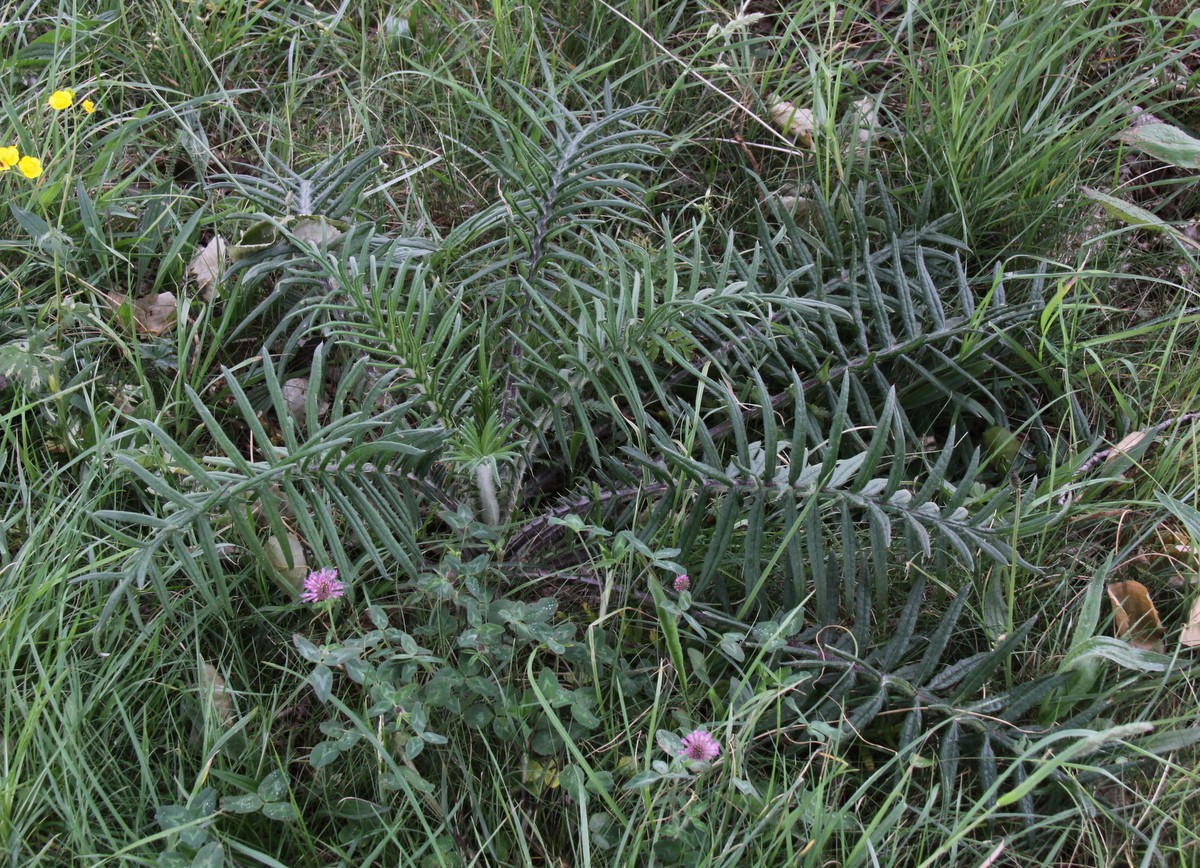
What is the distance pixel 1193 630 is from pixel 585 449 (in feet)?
3.50

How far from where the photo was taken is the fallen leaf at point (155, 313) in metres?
2.06

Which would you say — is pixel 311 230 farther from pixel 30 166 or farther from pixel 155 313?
pixel 30 166

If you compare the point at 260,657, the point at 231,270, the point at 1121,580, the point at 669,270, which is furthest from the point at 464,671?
the point at 1121,580

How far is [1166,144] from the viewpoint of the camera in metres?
2.26

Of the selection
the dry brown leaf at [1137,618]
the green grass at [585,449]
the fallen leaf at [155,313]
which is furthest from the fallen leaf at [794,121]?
the fallen leaf at [155,313]

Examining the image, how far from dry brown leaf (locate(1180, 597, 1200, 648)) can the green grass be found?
0.07 metres

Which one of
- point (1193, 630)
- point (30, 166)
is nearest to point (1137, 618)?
point (1193, 630)

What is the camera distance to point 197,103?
2287mm

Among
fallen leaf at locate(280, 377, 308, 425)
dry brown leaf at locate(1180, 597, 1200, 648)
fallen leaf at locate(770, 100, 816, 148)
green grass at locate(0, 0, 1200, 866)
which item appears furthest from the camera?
fallen leaf at locate(770, 100, 816, 148)

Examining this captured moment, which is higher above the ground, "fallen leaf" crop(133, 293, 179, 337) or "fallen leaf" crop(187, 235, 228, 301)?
"fallen leaf" crop(187, 235, 228, 301)

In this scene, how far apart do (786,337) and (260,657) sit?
109 cm

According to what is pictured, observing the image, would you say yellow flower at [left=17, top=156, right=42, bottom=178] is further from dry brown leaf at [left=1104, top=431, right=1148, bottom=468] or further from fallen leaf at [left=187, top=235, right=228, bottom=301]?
dry brown leaf at [left=1104, top=431, right=1148, bottom=468]

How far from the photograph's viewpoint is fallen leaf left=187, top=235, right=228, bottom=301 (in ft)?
6.81

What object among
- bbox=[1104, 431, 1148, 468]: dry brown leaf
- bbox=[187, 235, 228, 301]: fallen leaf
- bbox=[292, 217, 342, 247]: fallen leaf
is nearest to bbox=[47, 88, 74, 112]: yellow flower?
bbox=[187, 235, 228, 301]: fallen leaf
